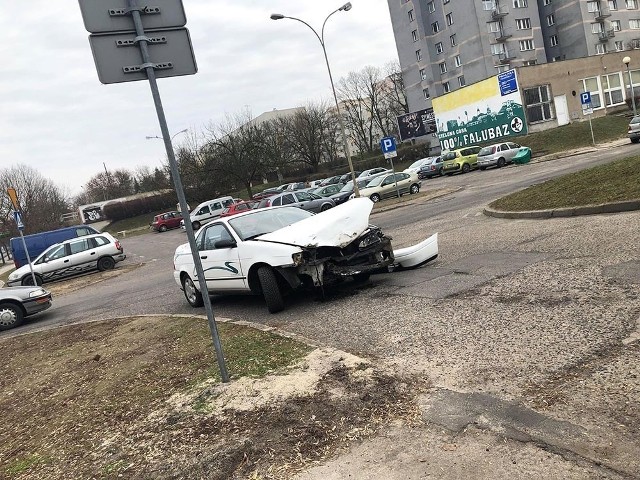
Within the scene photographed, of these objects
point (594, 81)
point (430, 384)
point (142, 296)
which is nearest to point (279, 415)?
point (430, 384)

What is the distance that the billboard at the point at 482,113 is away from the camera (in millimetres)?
46000

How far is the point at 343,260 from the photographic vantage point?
295 inches

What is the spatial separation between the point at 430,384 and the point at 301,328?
268 cm

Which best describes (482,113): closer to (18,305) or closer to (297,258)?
(18,305)

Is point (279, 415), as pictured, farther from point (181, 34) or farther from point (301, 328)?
point (181, 34)

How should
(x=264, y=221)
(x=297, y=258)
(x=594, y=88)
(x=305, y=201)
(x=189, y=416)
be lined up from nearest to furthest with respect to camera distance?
(x=189, y=416) → (x=297, y=258) → (x=264, y=221) → (x=305, y=201) → (x=594, y=88)

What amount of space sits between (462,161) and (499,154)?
4300 millimetres

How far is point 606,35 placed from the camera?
6925cm

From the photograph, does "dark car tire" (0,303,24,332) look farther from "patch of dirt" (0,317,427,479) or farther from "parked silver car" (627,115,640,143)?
"parked silver car" (627,115,640,143)

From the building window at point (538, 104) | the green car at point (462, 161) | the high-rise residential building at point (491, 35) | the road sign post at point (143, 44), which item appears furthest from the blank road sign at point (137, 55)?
the high-rise residential building at point (491, 35)

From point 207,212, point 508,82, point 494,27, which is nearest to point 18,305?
point 207,212

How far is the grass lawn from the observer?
10.8 meters

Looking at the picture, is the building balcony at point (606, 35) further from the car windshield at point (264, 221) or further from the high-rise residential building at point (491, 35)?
the car windshield at point (264, 221)

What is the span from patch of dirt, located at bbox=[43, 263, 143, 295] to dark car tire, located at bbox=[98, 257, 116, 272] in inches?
9.6
